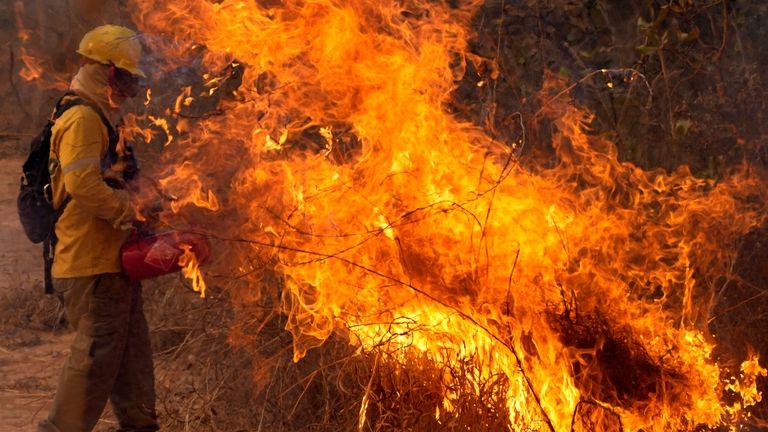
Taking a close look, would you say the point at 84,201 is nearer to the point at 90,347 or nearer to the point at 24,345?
the point at 90,347

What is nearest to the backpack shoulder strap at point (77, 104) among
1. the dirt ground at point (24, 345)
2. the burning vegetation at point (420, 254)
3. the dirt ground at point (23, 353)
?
the burning vegetation at point (420, 254)

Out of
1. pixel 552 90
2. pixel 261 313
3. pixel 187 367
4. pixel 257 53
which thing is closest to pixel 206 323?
pixel 187 367

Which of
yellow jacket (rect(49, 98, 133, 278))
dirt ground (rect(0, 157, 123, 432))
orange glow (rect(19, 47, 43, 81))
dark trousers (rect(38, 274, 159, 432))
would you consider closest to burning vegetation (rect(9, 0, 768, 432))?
yellow jacket (rect(49, 98, 133, 278))

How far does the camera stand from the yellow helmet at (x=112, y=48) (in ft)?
17.2

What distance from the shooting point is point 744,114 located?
884cm

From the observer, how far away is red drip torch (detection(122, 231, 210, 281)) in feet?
17.0

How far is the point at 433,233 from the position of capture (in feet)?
18.3

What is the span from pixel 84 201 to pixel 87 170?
157 mm

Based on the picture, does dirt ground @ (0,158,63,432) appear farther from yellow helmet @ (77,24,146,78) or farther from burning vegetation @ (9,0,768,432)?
yellow helmet @ (77,24,146,78)

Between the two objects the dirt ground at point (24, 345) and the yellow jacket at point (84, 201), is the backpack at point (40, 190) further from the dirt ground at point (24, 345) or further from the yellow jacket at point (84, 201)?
the dirt ground at point (24, 345)

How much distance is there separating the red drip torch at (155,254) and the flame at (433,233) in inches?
12.4

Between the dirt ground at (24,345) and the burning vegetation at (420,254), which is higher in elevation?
the burning vegetation at (420,254)

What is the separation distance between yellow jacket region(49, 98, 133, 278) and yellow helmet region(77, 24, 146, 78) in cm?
32

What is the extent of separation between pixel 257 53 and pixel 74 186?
1.56 meters
